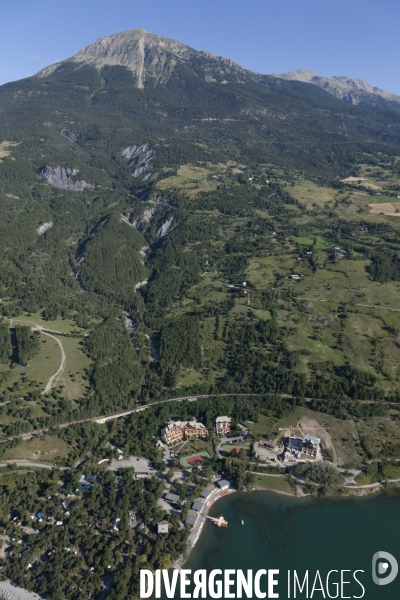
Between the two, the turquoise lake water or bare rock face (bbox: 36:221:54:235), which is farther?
bare rock face (bbox: 36:221:54:235)

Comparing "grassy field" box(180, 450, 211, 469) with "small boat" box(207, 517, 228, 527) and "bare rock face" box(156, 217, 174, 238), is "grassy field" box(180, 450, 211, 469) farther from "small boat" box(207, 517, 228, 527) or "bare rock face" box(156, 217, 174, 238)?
"bare rock face" box(156, 217, 174, 238)

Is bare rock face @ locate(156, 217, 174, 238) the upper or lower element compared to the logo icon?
upper

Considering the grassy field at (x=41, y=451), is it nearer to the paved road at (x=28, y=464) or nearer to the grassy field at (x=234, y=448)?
the paved road at (x=28, y=464)

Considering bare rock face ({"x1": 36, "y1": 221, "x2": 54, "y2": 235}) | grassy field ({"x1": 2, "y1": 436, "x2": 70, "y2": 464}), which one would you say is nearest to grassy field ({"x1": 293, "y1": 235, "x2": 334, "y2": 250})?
bare rock face ({"x1": 36, "y1": 221, "x2": 54, "y2": 235})

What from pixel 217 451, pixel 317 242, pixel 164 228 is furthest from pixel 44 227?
pixel 217 451

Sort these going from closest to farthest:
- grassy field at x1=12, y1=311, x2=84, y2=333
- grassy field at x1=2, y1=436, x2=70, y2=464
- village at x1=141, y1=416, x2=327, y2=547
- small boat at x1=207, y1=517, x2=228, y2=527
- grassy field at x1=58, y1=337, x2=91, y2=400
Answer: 1. small boat at x1=207, y1=517, x2=228, y2=527
2. village at x1=141, y1=416, x2=327, y2=547
3. grassy field at x1=2, y1=436, x2=70, y2=464
4. grassy field at x1=58, y1=337, x2=91, y2=400
5. grassy field at x1=12, y1=311, x2=84, y2=333

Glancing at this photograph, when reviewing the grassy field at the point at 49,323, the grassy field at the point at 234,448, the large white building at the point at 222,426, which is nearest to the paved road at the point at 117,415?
the large white building at the point at 222,426

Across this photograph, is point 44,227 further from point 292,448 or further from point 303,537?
point 303,537
